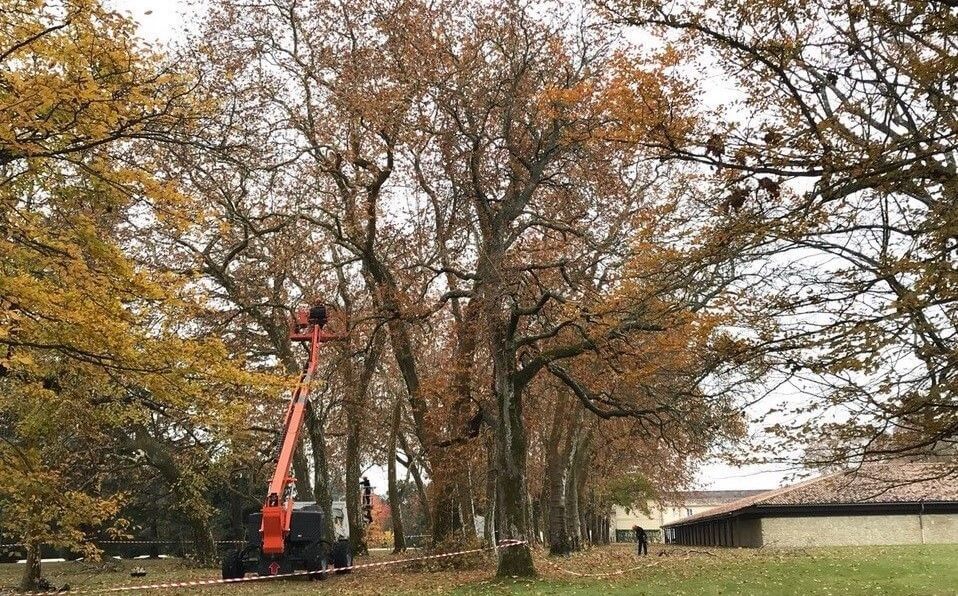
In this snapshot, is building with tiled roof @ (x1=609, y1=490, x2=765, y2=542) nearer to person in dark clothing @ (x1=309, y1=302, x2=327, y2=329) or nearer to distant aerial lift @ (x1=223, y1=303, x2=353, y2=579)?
distant aerial lift @ (x1=223, y1=303, x2=353, y2=579)

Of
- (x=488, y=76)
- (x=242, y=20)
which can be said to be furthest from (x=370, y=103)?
(x=242, y=20)

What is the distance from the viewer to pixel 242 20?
73.7ft

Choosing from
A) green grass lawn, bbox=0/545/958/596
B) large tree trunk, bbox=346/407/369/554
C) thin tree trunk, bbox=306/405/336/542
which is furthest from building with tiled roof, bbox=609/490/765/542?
green grass lawn, bbox=0/545/958/596

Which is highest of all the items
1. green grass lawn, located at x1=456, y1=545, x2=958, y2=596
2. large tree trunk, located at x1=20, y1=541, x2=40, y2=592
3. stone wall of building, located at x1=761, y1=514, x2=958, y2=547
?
large tree trunk, located at x1=20, y1=541, x2=40, y2=592

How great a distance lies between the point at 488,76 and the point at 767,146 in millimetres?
11970

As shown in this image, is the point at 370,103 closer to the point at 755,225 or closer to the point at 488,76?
the point at 488,76

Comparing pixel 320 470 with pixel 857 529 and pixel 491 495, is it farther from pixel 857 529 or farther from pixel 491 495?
pixel 857 529

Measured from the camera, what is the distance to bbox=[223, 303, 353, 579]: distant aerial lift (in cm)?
1844

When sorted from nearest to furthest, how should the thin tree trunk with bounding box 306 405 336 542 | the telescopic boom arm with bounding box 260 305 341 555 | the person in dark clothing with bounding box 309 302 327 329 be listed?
the telescopic boom arm with bounding box 260 305 341 555 < the person in dark clothing with bounding box 309 302 327 329 < the thin tree trunk with bounding box 306 405 336 542

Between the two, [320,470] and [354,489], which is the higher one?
[320,470]

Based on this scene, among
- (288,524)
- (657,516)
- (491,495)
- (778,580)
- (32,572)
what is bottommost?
(657,516)

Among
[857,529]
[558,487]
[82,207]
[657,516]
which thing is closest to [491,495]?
[558,487]

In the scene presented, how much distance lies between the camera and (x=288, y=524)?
19.2 m

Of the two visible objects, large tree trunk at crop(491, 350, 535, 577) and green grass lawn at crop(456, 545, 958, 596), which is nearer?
green grass lawn at crop(456, 545, 958, 596)
